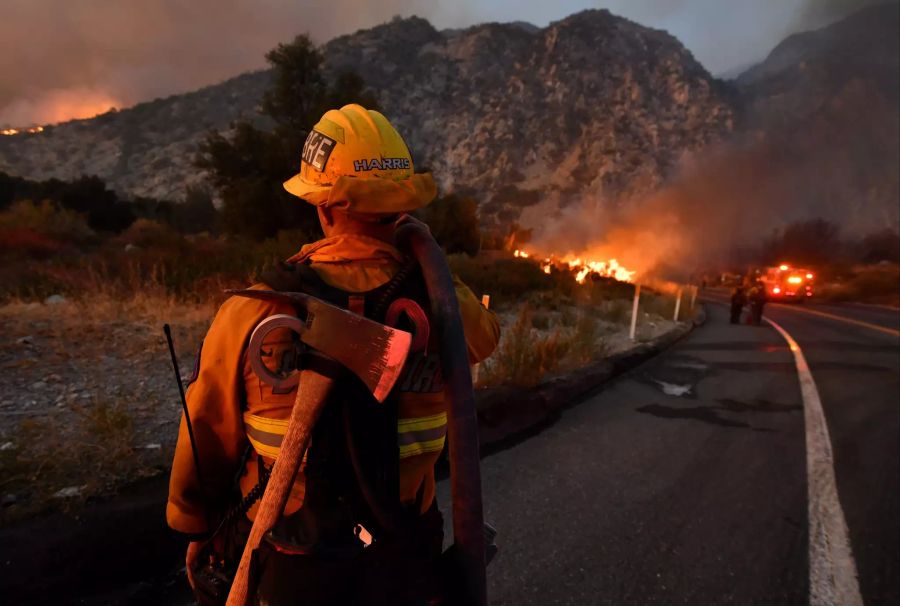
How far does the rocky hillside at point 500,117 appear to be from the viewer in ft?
255

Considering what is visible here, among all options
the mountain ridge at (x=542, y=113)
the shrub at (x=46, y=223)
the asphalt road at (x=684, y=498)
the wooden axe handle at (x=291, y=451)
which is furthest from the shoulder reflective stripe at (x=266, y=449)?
the mountain ridge at (x=542, y=113)

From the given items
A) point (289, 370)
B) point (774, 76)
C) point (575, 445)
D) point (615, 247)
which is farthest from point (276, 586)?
point (774, 76)

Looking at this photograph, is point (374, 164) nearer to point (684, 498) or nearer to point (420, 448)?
point (420, 448)

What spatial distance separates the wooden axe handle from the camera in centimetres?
105

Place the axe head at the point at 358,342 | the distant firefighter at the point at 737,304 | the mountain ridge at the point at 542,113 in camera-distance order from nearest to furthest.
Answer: the axe head at the point at 358,342 < the distant firefighter at the point at 737,304 < the mountain ridge at the point at 542,113

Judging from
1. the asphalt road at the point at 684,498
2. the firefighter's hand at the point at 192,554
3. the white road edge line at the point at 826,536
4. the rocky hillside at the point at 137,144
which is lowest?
the asphalt road at the point at 684,498

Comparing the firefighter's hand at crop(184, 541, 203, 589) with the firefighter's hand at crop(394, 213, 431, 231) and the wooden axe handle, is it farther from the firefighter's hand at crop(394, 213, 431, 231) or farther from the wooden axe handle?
the firefighter's hand at crop(394, 213, 431, 231)

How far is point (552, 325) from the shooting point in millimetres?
10273

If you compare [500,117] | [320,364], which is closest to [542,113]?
[500,117]

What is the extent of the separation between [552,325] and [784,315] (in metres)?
13.6

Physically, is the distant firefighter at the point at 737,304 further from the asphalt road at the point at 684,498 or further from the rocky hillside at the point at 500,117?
the rocky hillside at the point at 500,117

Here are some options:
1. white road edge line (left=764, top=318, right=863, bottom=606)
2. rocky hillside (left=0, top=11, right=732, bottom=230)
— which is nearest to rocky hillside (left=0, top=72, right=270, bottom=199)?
rocky hillside (left=0, top=11, right=732, bottom=230)

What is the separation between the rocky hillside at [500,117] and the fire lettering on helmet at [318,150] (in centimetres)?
7235

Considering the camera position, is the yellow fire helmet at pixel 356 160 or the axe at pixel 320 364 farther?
the yellow fire helmet at pixel 356 160
